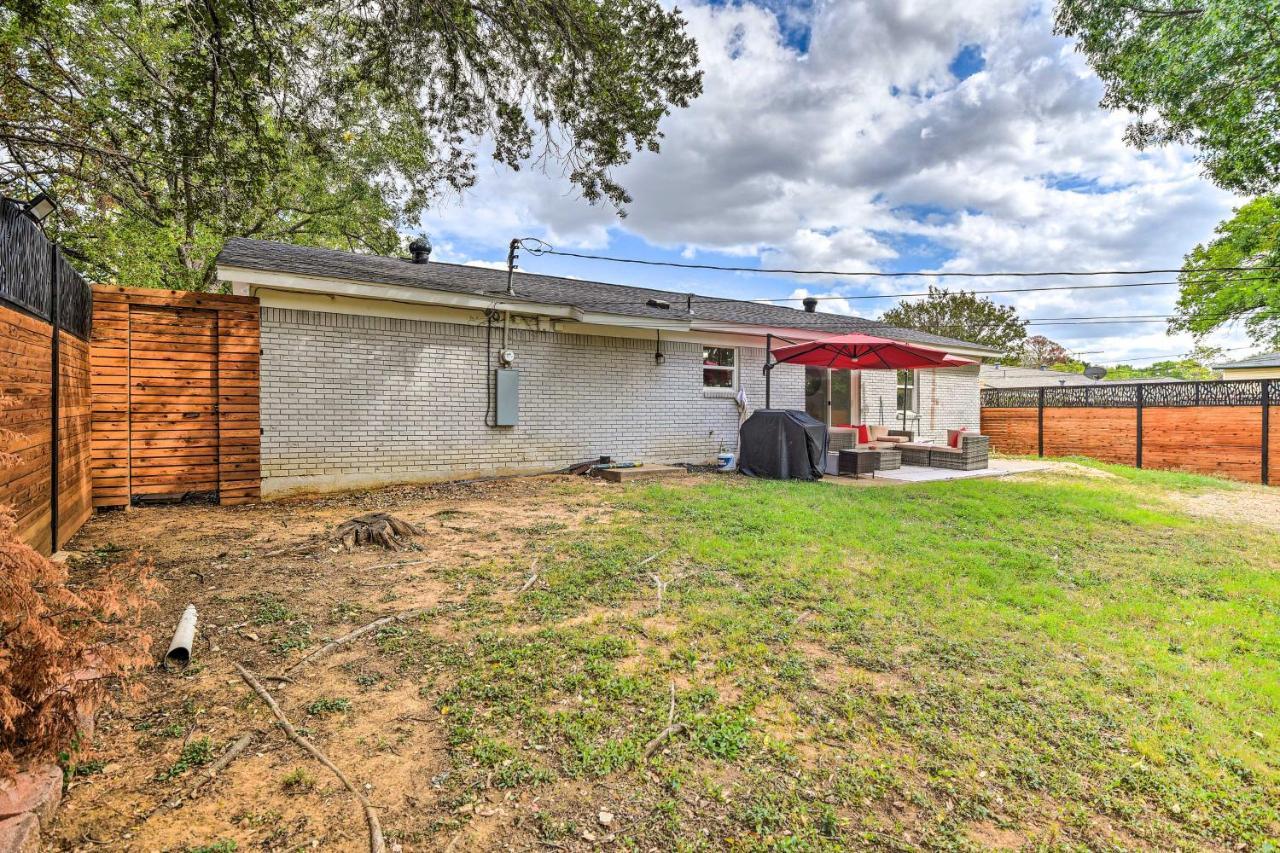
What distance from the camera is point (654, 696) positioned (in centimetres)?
271

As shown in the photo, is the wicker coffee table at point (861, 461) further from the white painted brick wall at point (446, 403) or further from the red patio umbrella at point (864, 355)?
the white painted brick wall at point (446, 403)

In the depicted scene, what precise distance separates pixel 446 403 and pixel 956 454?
9.78m

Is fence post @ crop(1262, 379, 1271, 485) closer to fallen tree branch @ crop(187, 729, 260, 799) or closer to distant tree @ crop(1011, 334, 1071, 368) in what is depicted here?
fallen tree branch @ crop(187, 729, 260, 799)

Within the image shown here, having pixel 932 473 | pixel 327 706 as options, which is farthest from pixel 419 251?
pixel 932 473

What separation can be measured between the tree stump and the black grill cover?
6.01m

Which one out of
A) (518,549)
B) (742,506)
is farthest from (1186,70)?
(518,549)

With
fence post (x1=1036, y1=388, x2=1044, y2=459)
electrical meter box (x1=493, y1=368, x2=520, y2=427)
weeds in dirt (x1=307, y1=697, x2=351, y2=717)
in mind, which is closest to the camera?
weeds in dirt (x1=307, y1=697, x2=351, y2=717)

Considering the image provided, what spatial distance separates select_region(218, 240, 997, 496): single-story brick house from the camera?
728cm

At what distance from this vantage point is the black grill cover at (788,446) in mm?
9375

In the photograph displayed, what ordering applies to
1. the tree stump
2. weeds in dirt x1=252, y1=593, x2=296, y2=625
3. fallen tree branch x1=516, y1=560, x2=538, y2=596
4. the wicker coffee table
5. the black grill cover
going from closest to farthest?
weeds in dirt x1=252, y1=593, x2=296, y2=625 < fallen tree branch x1=516, y1=560, x2=538, y2=596 < the tree stump < the black grill cover < the wicker coffee table

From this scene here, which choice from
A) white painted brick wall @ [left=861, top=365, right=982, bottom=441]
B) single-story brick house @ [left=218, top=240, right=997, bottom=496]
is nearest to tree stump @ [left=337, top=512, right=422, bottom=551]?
single-story brick house @ [left=218, top=240, right=997, bottom=496]

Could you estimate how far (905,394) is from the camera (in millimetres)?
14172

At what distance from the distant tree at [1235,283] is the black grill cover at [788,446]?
15.4 meters

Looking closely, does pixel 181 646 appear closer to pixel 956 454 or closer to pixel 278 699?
pixel 278 699
